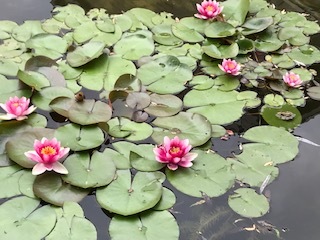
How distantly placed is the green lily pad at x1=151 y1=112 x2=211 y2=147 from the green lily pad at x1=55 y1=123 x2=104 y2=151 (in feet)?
0.83

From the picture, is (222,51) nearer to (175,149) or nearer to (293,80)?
(293,80)

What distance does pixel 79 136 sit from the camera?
6.53 ft

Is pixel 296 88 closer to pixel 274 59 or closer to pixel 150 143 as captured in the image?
pixel 274 59

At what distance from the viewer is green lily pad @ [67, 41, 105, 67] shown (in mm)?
2414

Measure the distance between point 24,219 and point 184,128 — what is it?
804mm

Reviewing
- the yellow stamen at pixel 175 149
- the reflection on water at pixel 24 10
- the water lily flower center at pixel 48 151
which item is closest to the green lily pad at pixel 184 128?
the yellow stamen at pixel 175 149

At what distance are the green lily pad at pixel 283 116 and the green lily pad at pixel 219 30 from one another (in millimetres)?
577

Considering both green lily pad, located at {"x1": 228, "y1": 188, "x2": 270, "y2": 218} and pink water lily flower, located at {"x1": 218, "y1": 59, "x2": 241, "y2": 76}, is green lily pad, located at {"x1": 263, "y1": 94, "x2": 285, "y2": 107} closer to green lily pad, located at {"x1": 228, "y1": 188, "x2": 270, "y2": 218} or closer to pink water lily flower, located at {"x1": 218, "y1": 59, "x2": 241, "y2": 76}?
pink water lily flower, located at {"x1": 218, "y1": 59, "x2": 241, "y2": 76}

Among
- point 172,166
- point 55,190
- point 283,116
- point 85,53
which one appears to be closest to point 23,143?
point 55,190

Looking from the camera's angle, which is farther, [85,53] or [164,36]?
[164,36]

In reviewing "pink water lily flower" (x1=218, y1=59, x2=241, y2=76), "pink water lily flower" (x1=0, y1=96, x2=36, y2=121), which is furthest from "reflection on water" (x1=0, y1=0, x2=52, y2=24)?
"pink water lily flower" (x1=218, y1=59, x2=241, y2=76)

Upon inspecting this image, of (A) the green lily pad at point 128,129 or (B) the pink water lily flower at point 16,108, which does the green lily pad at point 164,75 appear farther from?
(B) the pink water lily flower at point 16,108

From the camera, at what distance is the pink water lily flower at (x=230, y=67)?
2453mm

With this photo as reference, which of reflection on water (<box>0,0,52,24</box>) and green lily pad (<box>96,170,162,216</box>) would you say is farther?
reflection on water (<box>0,0,52,24</box>)
